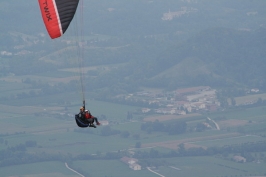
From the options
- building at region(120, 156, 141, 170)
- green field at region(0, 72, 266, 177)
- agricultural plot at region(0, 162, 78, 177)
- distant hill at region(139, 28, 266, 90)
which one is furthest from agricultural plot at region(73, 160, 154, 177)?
distant hill at region(139, 28, 266, 90)

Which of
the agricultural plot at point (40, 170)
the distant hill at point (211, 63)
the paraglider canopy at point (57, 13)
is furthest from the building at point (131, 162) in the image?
the paraglider canopy at point (57, 13)

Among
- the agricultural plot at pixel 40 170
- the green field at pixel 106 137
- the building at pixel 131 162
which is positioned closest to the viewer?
the agricultural plot at pixel 40 170

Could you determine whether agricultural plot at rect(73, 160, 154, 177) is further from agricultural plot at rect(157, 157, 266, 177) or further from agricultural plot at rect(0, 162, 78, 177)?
agricultural plot at rect(157, 157, 266, 177)

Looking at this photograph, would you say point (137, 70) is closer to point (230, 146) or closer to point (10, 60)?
point (10, 60)

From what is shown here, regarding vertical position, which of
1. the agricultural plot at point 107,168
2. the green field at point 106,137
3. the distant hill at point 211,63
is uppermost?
Answer: the distant hill at point 211,63

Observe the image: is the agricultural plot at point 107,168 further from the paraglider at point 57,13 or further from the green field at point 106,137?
the paraglider at point 57,13

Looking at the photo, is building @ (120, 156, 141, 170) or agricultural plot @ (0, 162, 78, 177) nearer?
agricultural plot @ (0, 162, 78, 177)

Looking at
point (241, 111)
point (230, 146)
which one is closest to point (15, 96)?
point (241, 111)

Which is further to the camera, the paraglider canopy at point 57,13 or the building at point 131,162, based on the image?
the building at point 131,162

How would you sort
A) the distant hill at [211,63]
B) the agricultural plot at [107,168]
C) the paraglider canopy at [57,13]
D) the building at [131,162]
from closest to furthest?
1. the paraglider canopy at [57,13]
2. the agricultural plot at [107,168]
3. the building at [131,162]
4. the distant hill at [211,63]

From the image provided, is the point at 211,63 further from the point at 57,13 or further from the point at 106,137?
the point at 57,13
